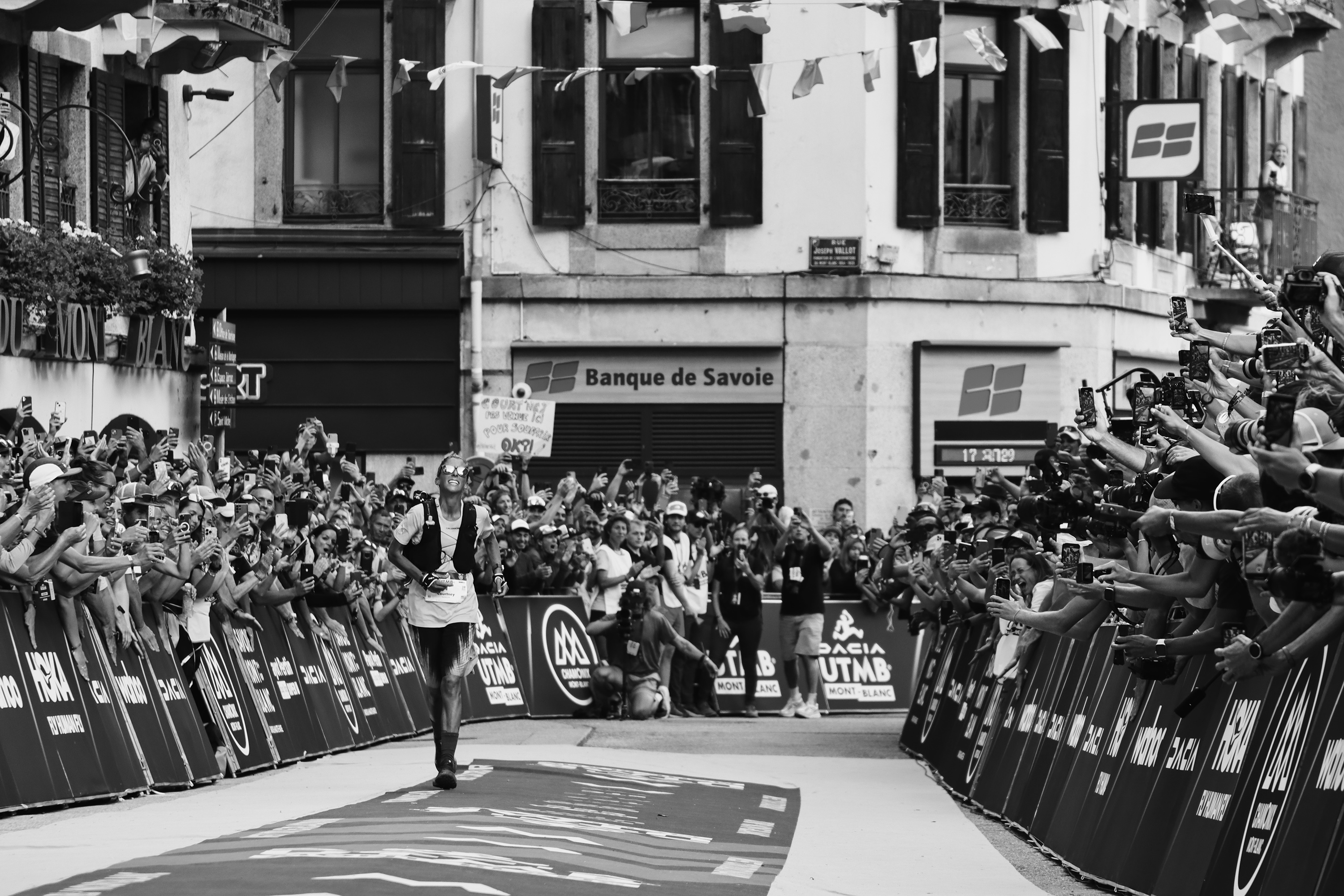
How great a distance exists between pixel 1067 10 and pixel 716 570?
10.6m

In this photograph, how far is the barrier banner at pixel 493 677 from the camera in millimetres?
24125

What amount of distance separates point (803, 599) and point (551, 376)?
8.07 meters

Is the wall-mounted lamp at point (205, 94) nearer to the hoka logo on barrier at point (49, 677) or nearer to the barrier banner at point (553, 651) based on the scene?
the barrier banner at point (553, 651)

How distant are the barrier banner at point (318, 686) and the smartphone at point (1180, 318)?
27.6ft

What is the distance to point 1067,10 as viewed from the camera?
32.3 meters

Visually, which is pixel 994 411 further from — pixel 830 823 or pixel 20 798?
pixel 20 798

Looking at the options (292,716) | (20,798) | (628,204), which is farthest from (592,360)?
(20,798)

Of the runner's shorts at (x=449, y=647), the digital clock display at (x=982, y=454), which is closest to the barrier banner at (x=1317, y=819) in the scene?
the runner's shorts at (x=449, y=647)

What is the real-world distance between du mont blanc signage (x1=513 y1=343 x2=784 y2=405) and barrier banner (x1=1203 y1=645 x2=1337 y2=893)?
23060 millimetres

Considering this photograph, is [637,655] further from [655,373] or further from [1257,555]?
[1257,555]

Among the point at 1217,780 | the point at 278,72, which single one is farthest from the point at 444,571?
the point at 278,72

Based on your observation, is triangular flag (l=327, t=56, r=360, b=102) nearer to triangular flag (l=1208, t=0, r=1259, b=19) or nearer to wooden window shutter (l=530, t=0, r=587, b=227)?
wooden window shutter (l=530, t=0, r=587, b=227)

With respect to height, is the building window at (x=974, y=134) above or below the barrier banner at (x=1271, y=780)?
above

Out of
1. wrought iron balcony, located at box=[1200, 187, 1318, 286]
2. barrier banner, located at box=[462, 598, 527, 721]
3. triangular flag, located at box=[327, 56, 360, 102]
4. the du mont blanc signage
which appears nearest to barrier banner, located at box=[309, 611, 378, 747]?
barrier banner, located at box=[462, 598, 527, 721]
